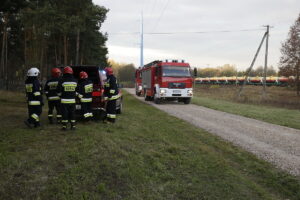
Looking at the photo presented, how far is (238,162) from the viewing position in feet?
19.5

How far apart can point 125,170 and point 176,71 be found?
14.8m

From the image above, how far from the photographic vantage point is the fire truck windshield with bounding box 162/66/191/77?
18969 mm

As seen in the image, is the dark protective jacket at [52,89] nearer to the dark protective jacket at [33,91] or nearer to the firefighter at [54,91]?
the firefighter at [54,91]

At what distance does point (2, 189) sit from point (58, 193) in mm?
780

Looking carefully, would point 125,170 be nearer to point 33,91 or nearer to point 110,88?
point 33,91

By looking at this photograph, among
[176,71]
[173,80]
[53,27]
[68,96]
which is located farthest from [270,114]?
[53,27]

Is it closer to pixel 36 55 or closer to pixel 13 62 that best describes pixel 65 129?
pixel 36 55

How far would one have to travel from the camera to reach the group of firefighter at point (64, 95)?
755 cm

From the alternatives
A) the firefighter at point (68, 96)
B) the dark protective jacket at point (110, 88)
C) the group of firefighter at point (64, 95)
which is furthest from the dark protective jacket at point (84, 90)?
the dark protective jacket at point (110, 88)

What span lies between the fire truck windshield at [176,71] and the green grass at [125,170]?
1217cm

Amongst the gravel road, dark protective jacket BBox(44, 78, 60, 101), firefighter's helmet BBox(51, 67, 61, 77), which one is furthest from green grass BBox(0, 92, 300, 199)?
firefighter's helmet BBox(51, 67, 61, 77)

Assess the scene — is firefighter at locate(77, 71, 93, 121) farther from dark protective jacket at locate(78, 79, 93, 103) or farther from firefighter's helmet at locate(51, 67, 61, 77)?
firefighter's helmet at locate(51, 67, 61, 77)

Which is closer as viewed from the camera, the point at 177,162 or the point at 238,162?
the point at 177,162

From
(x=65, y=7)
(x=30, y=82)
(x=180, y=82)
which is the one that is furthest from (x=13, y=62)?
(x=30, y=82)
